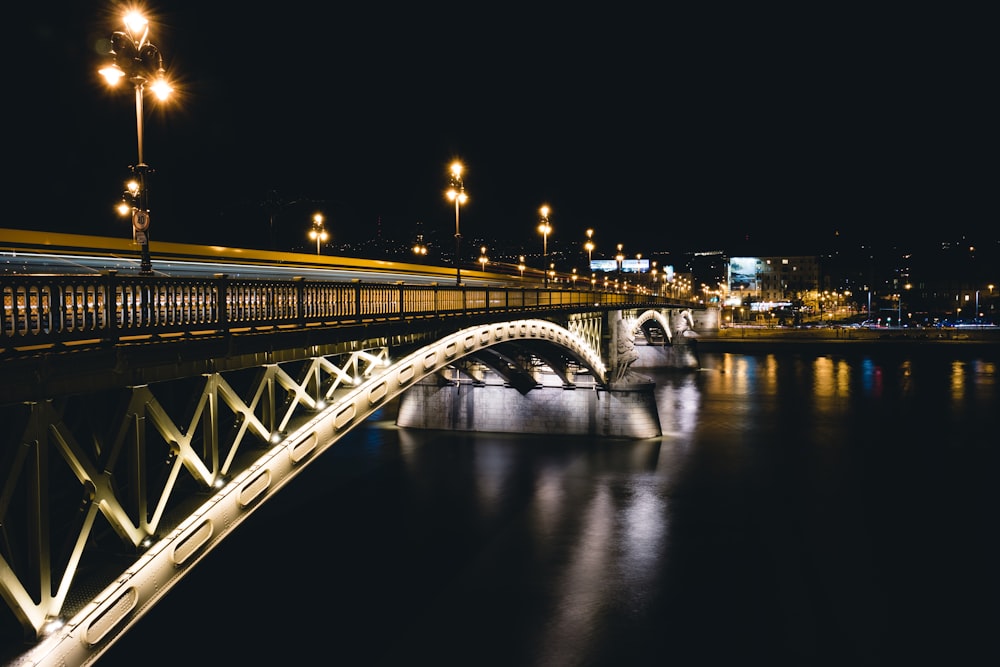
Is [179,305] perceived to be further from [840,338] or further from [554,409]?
[840,338]

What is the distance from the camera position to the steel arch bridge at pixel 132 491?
21.5 ft

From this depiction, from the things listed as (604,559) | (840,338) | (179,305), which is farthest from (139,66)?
(840,338)

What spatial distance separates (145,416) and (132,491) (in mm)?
775

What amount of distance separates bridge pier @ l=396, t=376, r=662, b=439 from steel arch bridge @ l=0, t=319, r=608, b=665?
23.3 meters

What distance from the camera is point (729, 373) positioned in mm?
69000

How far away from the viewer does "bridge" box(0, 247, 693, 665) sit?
21.5 feet

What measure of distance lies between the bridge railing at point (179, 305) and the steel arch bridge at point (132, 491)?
26.1 inches

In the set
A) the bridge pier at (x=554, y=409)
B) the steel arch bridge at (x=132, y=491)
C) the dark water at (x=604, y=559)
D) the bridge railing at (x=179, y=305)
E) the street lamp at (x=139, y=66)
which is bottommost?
the dark water at (x=604, y=559)

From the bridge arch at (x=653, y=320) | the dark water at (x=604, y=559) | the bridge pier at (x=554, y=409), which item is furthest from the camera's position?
the bridge arch at (x=653, y=320)

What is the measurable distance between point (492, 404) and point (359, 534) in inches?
→ 563

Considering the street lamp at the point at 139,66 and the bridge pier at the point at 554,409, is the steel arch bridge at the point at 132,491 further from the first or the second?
the bridge pier at the point at 554,409

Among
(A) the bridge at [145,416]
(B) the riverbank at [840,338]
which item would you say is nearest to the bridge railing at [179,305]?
(A) the bridge at [145,416]

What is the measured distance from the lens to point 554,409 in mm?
36281

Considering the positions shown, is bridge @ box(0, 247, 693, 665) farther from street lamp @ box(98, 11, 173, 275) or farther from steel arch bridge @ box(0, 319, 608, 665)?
street lamp @ box(98, 11, 173, 275)
